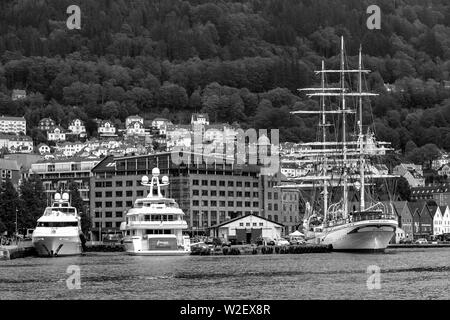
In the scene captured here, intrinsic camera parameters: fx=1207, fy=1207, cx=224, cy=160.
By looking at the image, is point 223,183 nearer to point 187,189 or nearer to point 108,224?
point 187,189

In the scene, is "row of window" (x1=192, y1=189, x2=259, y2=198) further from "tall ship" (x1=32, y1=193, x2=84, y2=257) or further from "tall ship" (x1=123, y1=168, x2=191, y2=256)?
"tall ship" (x1=32, y1=193, x2=84, y2=257)

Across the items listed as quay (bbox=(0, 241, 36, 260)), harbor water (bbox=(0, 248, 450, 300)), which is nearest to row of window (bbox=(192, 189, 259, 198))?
quay (bbox=(0, 241, 36, 260))

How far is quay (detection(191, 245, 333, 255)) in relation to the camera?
4882 inches

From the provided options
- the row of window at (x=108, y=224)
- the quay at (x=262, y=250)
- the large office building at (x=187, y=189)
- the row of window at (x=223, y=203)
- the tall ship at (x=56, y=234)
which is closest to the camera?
the tall ship at (x=56, y=234)

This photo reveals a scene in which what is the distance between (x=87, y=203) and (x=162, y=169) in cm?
1653

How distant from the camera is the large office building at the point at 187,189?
6471 inches

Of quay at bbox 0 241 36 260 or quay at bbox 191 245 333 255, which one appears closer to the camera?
quay at bbox 0 241 36 260

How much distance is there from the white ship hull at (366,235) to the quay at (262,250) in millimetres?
2939

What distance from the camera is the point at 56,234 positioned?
116 m

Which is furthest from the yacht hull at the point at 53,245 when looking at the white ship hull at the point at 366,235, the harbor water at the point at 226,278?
the white ship hull at the point at 366,235

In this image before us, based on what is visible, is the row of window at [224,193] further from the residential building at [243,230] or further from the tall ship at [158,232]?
the tall ship at [158,232]

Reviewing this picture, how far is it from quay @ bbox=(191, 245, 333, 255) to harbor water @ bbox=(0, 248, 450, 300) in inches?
633
